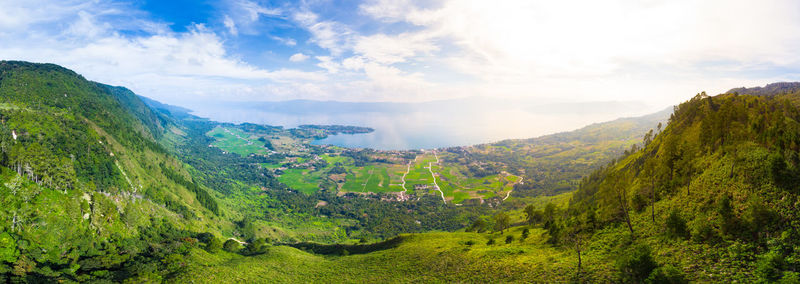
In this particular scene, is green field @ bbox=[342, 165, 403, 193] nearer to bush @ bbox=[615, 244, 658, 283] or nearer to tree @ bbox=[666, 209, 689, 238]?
tree @ bbox=[666, 209, 689, 238]

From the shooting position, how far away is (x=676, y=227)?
902 inches

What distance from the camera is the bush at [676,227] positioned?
22.7 meters

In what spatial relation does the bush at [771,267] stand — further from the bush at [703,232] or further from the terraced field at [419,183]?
the terraced field at [419,183]

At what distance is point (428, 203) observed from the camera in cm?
14225

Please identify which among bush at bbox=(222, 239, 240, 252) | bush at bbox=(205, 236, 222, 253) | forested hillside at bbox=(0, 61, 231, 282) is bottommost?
bush at bbox=(222, 239, 240, 252)

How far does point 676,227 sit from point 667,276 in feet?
25.4

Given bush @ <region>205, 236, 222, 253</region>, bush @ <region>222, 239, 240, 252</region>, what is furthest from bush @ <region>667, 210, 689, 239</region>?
bush @ <region>222, 239, 240, 252</region>

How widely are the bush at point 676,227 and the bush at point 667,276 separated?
6.43 m

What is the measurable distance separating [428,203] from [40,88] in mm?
166162

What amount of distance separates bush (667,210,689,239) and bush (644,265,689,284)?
6430mm

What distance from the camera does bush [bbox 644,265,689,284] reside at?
57.6 ft

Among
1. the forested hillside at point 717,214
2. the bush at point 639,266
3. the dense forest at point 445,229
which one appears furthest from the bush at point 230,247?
the bush at point 639,266

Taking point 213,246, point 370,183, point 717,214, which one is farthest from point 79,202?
point 370,183

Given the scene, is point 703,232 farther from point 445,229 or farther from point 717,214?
point 445,229
